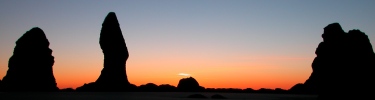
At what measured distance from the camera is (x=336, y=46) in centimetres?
3134

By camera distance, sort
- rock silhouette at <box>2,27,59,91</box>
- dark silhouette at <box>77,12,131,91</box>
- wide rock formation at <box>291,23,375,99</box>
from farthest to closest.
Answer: dark silhouette at <box>77,12,131,91</box>, rock silhouette at <box>2,27,59,91</box>, wide rock formation at <box>291,23,375,99</box>

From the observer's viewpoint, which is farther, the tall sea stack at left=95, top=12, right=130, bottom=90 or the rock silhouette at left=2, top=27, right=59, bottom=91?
the tall sea stack at left=95, top=12, right=130, bottom=90

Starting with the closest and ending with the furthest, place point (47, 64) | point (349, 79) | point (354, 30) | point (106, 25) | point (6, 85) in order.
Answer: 1. point (349, 79)
2. point (354, 30)
3. point (6, 85)
4. point (47, 64)
5. point (106, 25)

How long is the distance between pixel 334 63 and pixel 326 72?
1.30 m

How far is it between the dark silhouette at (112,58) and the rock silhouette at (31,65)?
15.2 m

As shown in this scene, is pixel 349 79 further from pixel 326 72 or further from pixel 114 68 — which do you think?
pixel 114 68

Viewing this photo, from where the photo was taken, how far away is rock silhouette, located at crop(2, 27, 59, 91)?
378ft

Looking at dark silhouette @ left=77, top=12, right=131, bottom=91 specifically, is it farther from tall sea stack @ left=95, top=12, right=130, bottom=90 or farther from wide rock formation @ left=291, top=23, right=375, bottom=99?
wide rock formation @ left=291, top=23, right=375, bottom=99

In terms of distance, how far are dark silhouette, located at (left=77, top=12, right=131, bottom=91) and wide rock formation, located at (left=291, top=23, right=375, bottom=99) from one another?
9315cm

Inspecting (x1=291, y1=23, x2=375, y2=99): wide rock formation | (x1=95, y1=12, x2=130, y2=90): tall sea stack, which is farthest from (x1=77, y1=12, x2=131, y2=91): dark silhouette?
(x1=291, y1=23, x2=375, y2=99): wide rock formation

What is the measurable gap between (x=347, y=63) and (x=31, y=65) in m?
106

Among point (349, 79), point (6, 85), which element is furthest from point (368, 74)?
point (6, 85)

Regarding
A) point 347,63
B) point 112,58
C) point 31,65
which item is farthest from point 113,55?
point 347,63

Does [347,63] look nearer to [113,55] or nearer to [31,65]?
[113,55]
